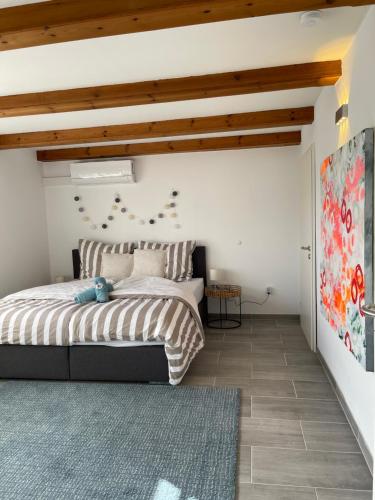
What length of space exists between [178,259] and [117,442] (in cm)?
262

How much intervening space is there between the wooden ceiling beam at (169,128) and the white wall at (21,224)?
1.70 ft

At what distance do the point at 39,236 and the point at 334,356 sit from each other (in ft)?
13.1

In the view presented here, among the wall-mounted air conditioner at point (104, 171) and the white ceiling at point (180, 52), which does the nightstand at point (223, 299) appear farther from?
the white ceiling at point (180, 52)

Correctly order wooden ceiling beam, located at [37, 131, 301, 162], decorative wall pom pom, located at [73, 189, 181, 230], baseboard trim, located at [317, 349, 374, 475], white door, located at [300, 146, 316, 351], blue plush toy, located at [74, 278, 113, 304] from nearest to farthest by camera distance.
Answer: baseboard trim, located at [317, 349, 374, 475]
blue plush toy, located at [74, 278, 113, 304]
white door, located at [300, 146, 316, 351]
wooden ceiling beam, located at [37, 131, 301, 162]
decorative wall pom pom, located at [73, 189, 181, 230]

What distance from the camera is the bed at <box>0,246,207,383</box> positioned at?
9.75 ft

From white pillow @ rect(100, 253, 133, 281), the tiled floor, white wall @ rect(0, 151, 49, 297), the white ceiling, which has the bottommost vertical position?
the tiled floor

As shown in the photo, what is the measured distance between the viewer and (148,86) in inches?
106

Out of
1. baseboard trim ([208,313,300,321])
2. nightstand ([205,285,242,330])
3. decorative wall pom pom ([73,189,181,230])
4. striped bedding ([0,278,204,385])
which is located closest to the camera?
striped bedding ([0,278,204,385])

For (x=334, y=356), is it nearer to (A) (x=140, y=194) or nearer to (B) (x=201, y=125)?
(B) (x=201, y=125)

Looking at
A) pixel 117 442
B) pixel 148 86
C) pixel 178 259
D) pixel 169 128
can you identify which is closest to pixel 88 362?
pixel 117 442

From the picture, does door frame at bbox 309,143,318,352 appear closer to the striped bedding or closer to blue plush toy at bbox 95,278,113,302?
the striped bedding

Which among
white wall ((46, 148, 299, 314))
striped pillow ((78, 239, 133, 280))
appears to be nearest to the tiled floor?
white wall ((46, 148, 299, 314))

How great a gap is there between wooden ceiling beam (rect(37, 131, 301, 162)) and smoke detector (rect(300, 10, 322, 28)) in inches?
97.2

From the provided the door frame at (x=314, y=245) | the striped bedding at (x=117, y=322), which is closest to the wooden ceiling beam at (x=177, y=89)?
the door frame at (x=314, y=245)
